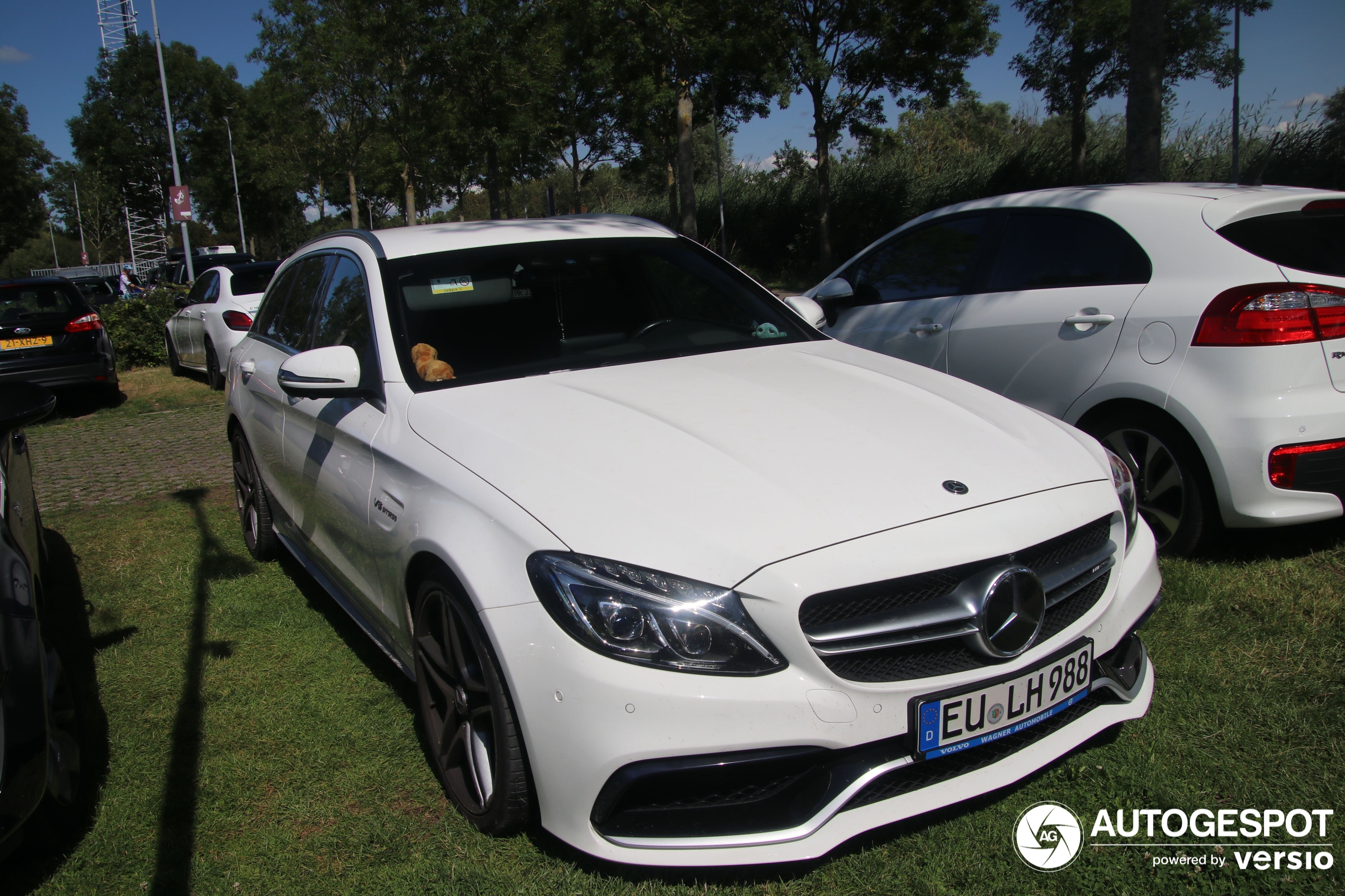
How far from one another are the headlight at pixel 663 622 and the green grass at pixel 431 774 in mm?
650

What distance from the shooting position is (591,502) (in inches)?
90.6

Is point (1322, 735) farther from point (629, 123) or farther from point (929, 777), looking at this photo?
point (629, 123)

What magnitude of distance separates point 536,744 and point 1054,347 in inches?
130

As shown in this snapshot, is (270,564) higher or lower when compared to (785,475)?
lower

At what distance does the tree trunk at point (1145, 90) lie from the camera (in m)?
8.21

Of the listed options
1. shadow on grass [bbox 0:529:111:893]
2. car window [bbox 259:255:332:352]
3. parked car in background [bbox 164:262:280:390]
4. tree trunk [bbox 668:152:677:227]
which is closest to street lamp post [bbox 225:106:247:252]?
tree trunk [bbox 668:152:677:227]

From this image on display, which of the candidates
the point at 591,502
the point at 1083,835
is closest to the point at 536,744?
the point at 591,502

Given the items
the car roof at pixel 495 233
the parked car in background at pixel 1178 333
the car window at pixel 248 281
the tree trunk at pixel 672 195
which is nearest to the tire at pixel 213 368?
the car window at pixel 248 281

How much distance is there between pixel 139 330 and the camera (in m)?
15.2

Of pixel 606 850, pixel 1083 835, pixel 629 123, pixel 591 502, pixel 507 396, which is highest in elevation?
Result: pixel 629 123

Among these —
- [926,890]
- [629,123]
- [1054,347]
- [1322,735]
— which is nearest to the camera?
[926,890]

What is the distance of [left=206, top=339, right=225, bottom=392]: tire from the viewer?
12203mm

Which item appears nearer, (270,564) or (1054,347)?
(1054,347)

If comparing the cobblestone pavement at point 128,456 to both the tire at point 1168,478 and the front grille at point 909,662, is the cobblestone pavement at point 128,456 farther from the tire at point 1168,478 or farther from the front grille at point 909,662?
the front grille at point 909,662
